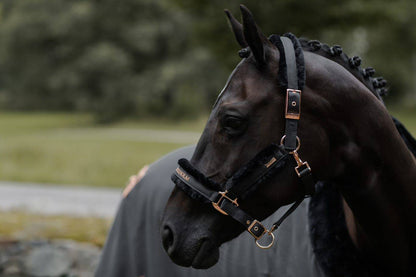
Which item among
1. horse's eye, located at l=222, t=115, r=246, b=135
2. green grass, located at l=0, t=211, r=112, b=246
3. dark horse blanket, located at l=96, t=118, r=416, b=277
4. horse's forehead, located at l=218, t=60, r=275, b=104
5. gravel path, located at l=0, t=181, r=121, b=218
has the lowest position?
gravel path, located at l=0, t=181, r=121, b=218

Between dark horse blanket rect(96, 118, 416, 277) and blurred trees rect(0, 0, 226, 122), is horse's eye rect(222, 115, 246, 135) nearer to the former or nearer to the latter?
dark horse blanket rect(96, 118, 416, 277)

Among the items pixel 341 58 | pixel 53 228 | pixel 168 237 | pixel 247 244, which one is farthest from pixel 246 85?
pixel 53 228

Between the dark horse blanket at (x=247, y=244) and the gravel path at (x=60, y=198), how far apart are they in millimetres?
3139

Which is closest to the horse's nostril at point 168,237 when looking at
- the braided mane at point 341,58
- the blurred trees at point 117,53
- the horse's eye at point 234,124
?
the horse's eye at point 234,124

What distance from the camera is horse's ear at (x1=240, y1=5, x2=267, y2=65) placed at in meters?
1.62

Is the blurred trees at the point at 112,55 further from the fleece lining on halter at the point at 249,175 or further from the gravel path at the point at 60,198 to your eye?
the fleece lining on halter at the point at 249,175

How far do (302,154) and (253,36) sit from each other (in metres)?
0.44

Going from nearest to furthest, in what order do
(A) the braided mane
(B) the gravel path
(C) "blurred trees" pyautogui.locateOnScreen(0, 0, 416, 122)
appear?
(A) the braided mane
(B) the gravel path
(C) "blurred trees" pyautogui.locateOnScreen(0, 0, 416, 122)

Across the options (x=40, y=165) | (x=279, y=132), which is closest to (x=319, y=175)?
(x=279, y=132)

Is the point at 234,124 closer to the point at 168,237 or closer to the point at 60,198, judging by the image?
the point at 168,237

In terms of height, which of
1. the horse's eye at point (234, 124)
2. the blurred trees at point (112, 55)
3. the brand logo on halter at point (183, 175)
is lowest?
the blurred trees at point (112, 55)

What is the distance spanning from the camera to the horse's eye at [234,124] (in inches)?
66.1

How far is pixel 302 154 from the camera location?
1.70 m

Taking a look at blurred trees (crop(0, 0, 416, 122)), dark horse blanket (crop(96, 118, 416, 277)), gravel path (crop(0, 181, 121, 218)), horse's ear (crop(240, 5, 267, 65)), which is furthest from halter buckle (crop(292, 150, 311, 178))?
blurred trees (crop(0, 0, 416, 122))
